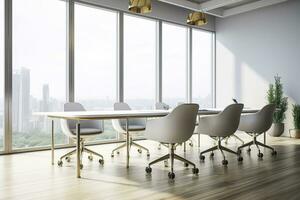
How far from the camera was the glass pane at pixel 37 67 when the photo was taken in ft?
18.5

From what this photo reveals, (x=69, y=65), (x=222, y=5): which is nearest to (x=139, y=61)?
(x=69, y=65)

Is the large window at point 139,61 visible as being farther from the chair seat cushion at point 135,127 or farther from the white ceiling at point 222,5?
the chair seat cushion at point 135,127

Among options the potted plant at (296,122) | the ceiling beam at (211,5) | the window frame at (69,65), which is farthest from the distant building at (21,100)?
the potted plant at (296,122)

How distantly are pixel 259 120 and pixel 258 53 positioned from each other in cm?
379

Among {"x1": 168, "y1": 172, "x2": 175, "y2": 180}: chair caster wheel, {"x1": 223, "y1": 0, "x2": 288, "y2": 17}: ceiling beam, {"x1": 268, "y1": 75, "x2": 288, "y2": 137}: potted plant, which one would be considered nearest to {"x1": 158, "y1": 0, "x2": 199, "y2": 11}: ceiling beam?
{"x1": 223, "y1": 0, "x2": 288, "y2": 17}: ceiling beam

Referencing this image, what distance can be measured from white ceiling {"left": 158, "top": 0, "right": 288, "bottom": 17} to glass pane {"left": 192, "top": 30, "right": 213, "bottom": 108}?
2.58ft

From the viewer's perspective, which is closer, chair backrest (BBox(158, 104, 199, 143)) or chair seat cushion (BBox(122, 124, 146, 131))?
chair backrest (BBox(158, 104, 199, 143))

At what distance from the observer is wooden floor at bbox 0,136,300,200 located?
9.93ft

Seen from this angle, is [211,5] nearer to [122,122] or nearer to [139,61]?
[139,61]

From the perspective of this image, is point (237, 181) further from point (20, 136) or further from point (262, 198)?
point (20, 136)

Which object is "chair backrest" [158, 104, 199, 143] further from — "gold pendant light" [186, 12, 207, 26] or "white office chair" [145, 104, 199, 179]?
"gold pendant light" [186, 12, 207, 26]

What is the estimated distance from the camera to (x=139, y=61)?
755 centimetres

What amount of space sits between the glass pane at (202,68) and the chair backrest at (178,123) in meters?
5.14

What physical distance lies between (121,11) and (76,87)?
198 centimetres
